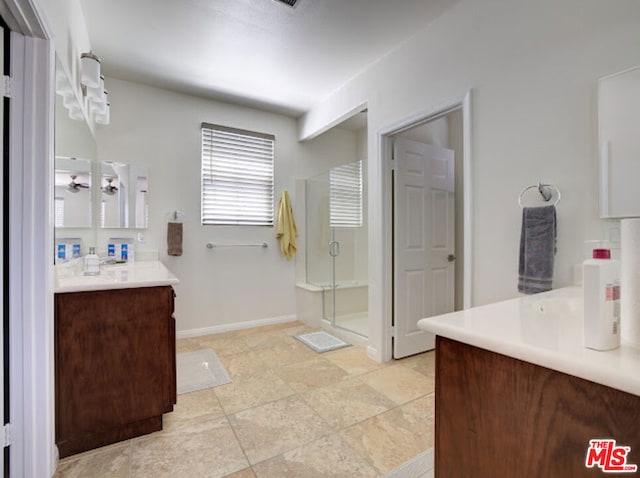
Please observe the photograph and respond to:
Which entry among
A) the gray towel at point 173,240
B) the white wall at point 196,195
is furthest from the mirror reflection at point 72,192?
the gray towel at point 173,240

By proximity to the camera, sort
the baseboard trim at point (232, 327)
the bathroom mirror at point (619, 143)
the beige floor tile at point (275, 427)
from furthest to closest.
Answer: the baseboard trim at point (232, 327) → the beige floor tile at point (275, 427) → the bathroom mirror at point (619, 143)

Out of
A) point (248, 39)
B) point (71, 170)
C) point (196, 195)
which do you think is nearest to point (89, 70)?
point (71, 170)

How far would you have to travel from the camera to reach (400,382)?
2289 mm

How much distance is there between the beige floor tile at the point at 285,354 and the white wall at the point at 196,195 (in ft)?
2.60

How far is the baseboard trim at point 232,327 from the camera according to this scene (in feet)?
10.7

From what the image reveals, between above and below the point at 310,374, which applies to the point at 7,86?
above

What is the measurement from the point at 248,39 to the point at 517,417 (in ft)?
8.78

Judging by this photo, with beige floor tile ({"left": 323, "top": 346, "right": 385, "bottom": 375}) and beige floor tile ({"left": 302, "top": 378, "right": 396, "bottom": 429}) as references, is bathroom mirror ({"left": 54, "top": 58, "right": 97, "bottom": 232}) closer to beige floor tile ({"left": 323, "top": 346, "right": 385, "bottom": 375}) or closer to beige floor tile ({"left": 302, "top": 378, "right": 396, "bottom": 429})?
beige floor tile ({"left": 302, "top": 378, "right": 396, "bottom": 429})

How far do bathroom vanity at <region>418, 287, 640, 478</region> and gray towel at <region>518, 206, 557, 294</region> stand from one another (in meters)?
0.61

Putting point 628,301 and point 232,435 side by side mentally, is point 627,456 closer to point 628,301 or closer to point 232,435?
point 628,301

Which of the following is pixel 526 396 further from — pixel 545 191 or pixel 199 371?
pixel 199 371

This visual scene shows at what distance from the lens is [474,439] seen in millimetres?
765

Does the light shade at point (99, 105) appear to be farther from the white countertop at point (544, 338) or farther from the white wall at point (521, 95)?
the white countertop at point (544, 338)

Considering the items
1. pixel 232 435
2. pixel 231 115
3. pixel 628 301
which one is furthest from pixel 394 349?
pixel 231 115
